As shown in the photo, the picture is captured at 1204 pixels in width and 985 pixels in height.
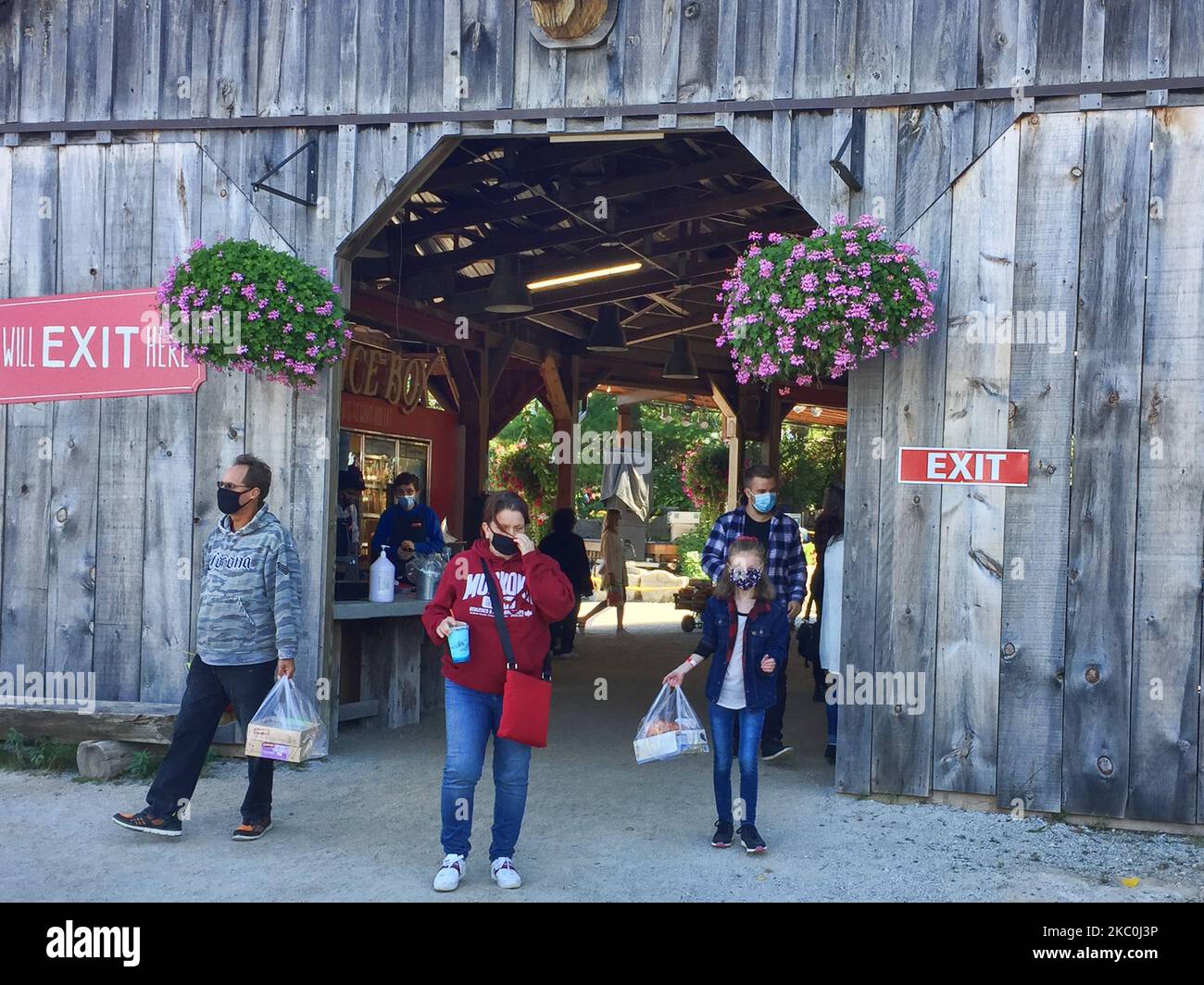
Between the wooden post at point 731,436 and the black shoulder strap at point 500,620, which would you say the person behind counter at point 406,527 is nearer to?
the black shoulder strap at point 500,620

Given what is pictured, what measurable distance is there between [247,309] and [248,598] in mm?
1730

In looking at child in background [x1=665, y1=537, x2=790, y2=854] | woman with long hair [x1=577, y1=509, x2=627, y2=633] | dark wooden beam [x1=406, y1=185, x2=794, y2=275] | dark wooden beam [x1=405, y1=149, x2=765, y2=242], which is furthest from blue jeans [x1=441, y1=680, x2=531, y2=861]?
woman with long hair [x1=577, y1=509, x2=627, y2=633]

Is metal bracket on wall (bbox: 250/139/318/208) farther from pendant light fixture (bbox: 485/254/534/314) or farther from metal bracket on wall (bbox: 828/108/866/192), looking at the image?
pendant light fixture (bbox: 485/254/534/314)

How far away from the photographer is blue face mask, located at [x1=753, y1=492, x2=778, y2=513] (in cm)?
734

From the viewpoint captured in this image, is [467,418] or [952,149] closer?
[952,149]

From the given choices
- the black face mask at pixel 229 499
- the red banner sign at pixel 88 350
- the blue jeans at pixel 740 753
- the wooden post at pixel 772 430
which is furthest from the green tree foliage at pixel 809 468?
the black face mask at pixel 229 499

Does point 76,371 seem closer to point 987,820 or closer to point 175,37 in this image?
point 175,37

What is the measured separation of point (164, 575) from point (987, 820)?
195 inches

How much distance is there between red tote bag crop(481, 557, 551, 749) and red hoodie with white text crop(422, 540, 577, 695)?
0.07 feet

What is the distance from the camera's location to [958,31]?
6.56m

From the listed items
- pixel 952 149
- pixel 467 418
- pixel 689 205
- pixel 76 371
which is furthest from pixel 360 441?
pixel 952 149
